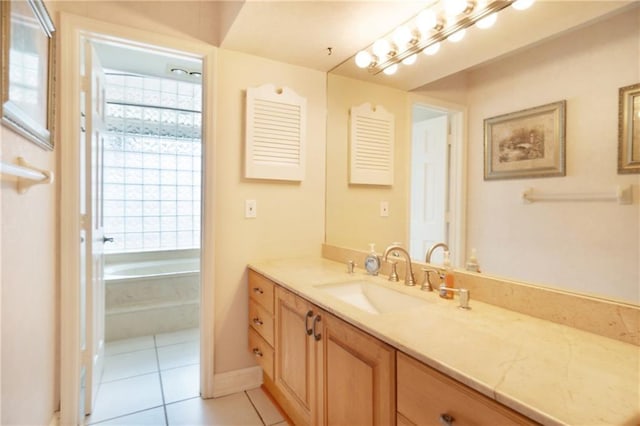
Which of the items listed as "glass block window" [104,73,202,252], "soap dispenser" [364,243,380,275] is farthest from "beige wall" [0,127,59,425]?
"glass block window" [104,73,202,252]

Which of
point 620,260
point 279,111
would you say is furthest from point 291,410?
point 279,111

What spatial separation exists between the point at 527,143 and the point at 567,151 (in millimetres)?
131

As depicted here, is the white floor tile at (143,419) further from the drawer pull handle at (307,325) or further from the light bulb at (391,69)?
the light bulb at (391,69)

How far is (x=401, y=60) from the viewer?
1737 millimetres

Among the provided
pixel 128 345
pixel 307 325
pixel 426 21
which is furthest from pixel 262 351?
pixel 426 21

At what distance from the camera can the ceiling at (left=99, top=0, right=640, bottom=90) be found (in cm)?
115

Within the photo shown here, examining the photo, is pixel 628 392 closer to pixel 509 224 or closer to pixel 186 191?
pixel 509 224

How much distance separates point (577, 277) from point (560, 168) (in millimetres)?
348

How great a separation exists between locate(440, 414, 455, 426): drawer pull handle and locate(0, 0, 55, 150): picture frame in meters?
1.43

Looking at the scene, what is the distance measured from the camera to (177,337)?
9.46ft

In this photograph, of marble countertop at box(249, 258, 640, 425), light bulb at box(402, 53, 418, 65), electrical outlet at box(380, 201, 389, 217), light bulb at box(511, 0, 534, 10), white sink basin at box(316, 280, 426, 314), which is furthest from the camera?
electrical outlet at box(380, 201, 389, 217)

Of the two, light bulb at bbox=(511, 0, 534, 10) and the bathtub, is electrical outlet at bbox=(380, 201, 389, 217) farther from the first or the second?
the bathtub

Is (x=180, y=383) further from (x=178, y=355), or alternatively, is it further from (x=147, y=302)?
(x=147, y=302)

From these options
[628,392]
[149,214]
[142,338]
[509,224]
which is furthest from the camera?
[149,214]
